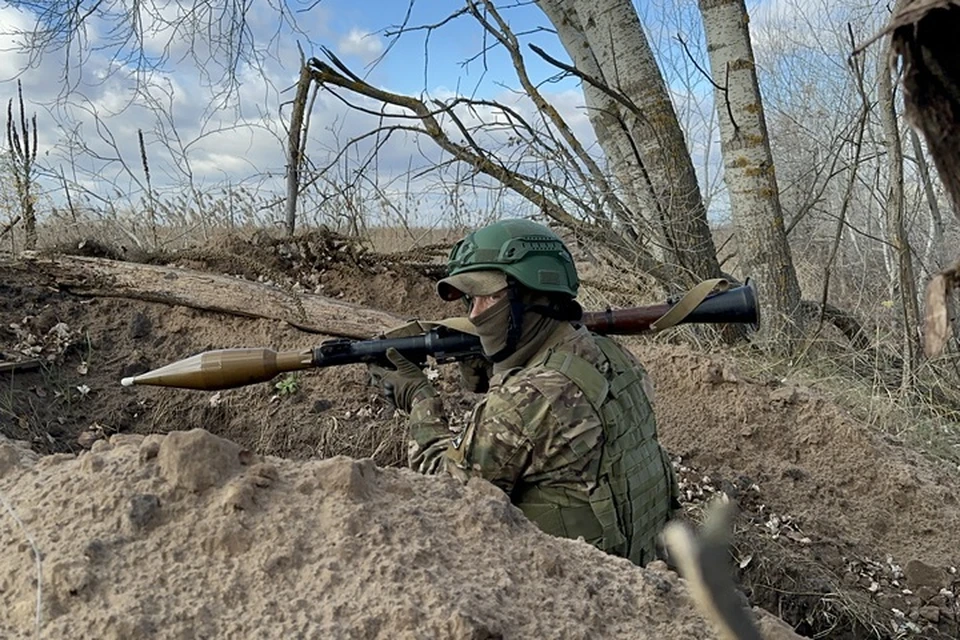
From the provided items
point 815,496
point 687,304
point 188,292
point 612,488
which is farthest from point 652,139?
point 612,488

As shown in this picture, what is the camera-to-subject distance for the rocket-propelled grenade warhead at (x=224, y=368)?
3.23 metres

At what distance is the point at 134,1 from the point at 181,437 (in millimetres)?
6623

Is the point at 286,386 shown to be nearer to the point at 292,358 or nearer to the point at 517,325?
the point at 292,358

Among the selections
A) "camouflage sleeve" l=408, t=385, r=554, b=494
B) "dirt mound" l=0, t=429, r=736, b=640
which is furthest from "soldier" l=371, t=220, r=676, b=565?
"dirt mound" l=0, t=429, r=736, b=640

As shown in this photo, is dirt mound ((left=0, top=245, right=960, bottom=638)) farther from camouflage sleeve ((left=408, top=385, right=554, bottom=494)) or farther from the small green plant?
camouflage sleeve ((left=408, top=385, right=554, bottom=494))

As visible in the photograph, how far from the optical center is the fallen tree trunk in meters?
5.01

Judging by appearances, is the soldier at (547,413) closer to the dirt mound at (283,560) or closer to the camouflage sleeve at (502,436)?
the camouflage sleeve at (502,436)

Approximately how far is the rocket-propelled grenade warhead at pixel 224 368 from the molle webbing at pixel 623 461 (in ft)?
3.62

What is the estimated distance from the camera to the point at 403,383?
321 centimetres

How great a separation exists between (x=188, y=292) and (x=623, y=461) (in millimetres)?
3277

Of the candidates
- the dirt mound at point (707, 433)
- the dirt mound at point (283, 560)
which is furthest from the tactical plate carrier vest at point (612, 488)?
the dirt mound at point (707, 433)

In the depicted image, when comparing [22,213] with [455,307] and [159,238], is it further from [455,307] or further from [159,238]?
[455,307]

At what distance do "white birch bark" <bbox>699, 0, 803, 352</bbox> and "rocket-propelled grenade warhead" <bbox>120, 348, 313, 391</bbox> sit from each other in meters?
3.97

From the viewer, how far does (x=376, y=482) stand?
1.82 metres
